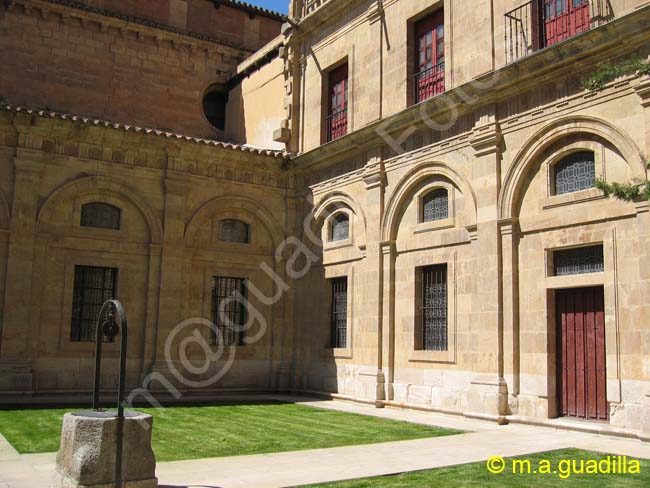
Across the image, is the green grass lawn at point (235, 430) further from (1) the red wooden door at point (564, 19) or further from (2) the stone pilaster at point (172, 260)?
(1) the red wooden door at point (564, 19)

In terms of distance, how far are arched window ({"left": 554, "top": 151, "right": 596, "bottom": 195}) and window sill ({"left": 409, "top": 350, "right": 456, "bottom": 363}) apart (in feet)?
12.6

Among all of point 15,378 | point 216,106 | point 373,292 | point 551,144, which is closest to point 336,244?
point 373,292

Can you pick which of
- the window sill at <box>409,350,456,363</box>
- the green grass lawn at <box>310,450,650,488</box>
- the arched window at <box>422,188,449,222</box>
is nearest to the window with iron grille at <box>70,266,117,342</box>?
the window sill at <box>409,350,456,363</box>

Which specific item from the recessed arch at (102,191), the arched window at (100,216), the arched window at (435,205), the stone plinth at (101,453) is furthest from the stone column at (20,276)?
the stone plinth at (101,453)

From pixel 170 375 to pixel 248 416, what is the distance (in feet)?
15.3

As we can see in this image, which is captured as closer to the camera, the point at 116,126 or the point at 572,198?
the point at 572,198

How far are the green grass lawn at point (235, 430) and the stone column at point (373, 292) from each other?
1742mm

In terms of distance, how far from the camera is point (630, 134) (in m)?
11.4

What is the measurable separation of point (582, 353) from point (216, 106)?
16.1m

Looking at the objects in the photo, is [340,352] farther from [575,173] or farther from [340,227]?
[575,173]

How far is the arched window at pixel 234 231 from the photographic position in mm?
19156

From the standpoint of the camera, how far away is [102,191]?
17.5 m

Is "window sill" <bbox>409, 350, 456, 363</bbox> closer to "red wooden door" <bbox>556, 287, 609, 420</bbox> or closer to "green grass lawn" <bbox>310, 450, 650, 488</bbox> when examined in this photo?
"red wooden door" <bbox>556, 287, 609, 420</bbox>

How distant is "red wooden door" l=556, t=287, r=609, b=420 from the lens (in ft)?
38.7
